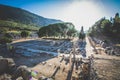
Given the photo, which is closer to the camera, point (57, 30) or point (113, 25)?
point (113, 25)

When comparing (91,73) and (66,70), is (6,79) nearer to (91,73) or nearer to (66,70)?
(66,70)

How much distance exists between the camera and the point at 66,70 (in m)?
16.5

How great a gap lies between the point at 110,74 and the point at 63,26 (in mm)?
52449

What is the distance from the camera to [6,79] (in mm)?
11242

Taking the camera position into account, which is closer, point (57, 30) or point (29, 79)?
point (29, 79)

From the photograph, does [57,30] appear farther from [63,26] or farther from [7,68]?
[7,68]

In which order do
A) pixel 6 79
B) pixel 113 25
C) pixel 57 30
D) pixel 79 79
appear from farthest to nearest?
pixel 57 30
pixel 113 25
pixel 79 79
pixel 6 79

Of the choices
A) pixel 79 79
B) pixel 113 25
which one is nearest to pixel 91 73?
pixel 79 79

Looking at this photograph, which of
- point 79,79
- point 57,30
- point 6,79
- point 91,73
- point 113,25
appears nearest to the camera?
point 6,79

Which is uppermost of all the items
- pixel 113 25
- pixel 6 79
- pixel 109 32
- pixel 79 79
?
pixel 113 25

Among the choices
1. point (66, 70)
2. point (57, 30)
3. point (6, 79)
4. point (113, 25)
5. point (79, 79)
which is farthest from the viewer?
point (57, 30)

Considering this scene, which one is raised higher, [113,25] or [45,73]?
[113,25]

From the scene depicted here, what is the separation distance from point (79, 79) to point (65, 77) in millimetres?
1863

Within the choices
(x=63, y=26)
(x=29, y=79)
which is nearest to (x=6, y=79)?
(x=29, y=79)
